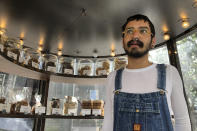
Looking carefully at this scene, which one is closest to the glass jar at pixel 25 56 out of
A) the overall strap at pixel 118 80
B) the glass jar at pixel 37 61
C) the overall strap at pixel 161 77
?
the glass jar at pixel 37 61

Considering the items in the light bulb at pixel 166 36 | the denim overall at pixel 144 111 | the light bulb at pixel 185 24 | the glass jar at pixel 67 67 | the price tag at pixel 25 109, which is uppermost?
the light bulb at pixel 185 24

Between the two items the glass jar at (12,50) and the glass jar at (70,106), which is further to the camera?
the glass jar at (70,106)

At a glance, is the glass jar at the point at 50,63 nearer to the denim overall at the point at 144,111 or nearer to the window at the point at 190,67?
the denim overall at the point at 144,111

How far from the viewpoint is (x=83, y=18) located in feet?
5.82

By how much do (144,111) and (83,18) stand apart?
1.25 meters

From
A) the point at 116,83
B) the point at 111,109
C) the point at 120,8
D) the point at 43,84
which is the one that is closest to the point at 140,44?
the point at 116,83

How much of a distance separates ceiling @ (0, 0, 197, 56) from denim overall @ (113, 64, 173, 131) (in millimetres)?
929

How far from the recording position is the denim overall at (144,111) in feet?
2.70

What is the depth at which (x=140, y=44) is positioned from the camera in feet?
2.97

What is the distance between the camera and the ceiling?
1562mm

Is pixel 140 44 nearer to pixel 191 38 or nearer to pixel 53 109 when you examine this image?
pixel 53 109

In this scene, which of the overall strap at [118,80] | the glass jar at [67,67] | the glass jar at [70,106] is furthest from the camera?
the glass jar at [67,67]

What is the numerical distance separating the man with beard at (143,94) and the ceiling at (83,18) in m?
0.74

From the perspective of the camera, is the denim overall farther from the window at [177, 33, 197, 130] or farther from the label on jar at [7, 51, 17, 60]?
the window at [177, 33, 197, 130]
